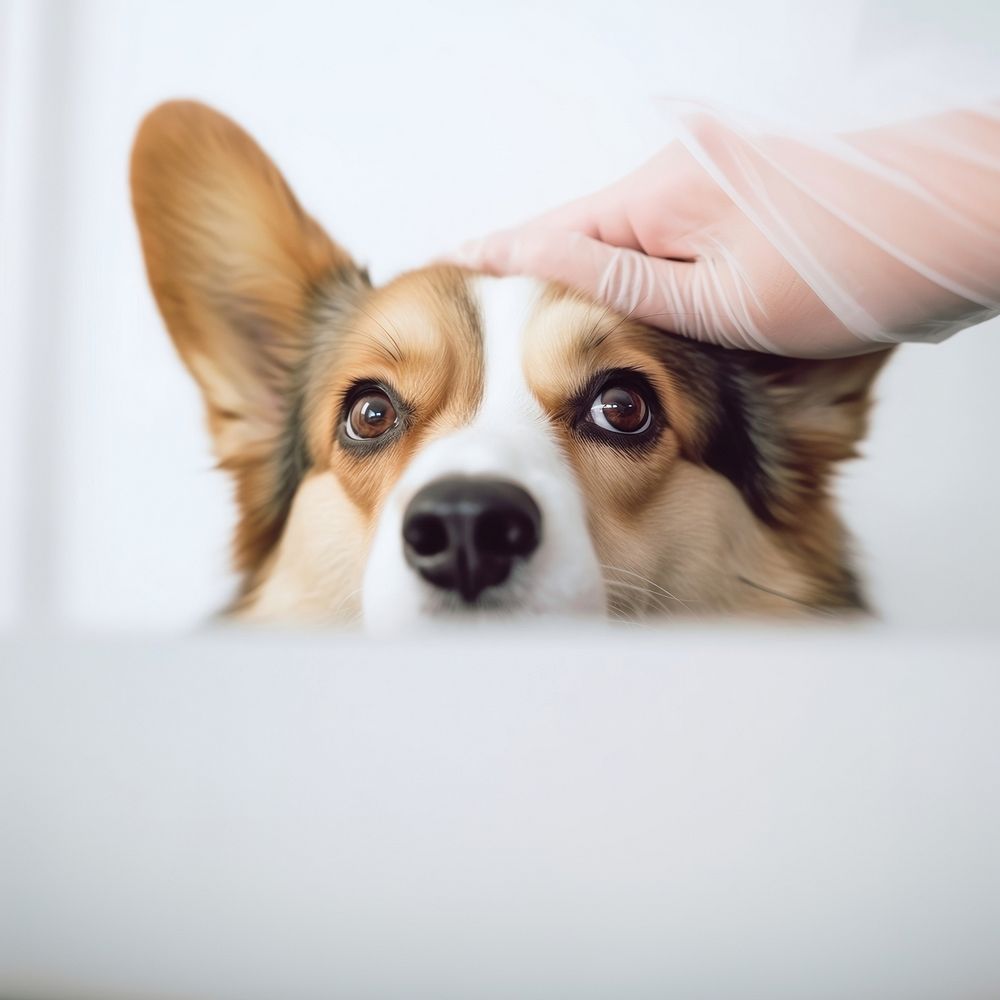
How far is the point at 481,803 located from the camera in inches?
28.3

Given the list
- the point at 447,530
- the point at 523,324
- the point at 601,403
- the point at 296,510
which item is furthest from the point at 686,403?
the point at 296,510

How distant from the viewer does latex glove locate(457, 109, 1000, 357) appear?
0.86 m

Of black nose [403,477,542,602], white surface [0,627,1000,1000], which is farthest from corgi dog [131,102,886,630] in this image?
white surface [0,627,1000,1000]

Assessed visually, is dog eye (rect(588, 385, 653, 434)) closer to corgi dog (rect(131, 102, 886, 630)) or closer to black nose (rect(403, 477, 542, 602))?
corgi dog (rect(131, 102, 886, 630))

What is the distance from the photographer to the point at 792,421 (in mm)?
1244

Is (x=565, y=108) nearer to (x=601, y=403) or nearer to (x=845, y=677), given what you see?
(x=601, y=403)

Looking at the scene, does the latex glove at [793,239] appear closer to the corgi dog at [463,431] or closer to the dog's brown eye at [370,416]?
the corgi dog at [463,431]

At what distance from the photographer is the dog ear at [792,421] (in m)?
1.20

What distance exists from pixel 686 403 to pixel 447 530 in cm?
43

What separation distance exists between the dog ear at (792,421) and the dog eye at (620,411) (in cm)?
16

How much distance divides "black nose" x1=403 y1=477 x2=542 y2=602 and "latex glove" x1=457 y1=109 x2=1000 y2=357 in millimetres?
402

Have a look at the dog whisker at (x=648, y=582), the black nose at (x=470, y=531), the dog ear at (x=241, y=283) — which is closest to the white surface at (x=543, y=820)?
the black nose at (x=470, y=531)

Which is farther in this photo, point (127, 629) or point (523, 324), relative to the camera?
point (127, 629)

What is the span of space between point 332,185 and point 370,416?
18.7 inches
